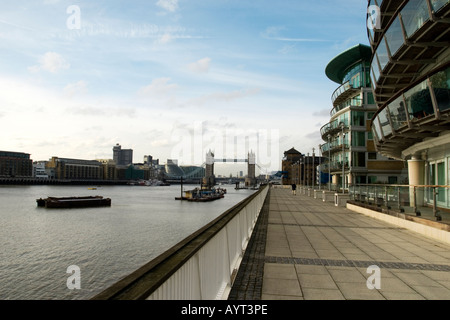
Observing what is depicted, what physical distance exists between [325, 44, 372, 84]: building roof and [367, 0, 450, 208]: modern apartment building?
27.7 m

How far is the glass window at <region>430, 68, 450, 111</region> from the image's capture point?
10.9m

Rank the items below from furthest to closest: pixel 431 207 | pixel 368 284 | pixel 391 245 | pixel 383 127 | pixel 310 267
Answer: pixel 383 127 → pixel 431 207 → pixel 391 245 → pixel 310 267 → pixel 368 284

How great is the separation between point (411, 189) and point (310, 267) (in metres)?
7.76

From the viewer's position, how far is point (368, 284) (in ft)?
19.5

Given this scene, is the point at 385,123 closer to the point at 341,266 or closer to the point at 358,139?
the point at 341,266

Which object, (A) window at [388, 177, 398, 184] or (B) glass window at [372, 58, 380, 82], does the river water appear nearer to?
(B) glass window at [372, 58, 380, 82]

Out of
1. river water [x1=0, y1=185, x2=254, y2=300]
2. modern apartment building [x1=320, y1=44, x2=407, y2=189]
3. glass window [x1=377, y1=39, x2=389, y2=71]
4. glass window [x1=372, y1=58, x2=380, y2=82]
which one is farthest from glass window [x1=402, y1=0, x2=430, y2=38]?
modern apartment building [x1=320, y1=44, x2=407, y2=189]

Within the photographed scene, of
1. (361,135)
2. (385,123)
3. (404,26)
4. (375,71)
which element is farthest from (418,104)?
(361,135)

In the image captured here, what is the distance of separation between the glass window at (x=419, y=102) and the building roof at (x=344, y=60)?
35.2 m

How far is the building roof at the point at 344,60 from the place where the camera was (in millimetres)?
45812

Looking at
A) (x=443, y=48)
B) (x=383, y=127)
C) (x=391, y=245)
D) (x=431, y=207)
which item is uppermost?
(x=443, y=48)

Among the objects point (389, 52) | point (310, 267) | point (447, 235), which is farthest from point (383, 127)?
point (310, 267)
